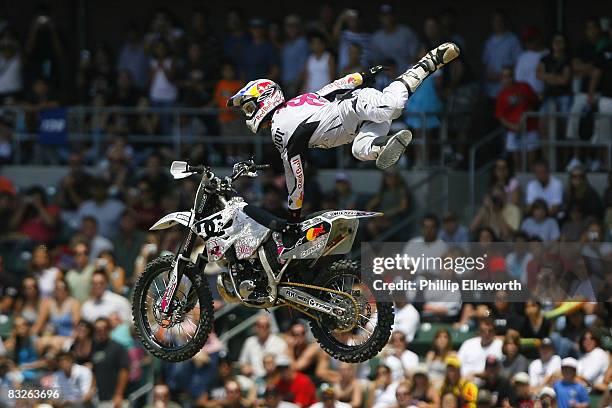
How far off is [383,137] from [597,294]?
5.39 m

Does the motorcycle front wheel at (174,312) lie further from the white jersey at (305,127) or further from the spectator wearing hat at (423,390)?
the spectator wearing hat at (423,390)

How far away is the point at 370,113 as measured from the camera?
1493 centimetres

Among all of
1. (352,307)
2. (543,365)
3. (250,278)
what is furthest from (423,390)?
(352,307)

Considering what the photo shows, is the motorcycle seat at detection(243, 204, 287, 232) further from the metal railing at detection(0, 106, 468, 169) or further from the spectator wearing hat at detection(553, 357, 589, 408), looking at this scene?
the metal railing at detection(0, 106, 468, 169)

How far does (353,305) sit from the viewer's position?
1504 centimetres

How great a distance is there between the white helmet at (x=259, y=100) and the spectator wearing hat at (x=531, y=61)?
8494 millimetres

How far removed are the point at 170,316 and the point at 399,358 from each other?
15.6 feet

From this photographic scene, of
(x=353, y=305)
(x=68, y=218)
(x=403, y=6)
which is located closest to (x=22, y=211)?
(x=68, y=218)

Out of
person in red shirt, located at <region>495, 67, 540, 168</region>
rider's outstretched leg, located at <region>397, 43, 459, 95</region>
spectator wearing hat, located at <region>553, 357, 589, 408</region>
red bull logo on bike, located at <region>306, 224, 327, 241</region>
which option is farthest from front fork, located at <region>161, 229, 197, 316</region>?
person in red shirt, located at <region>495, 67, 540, 168</region>

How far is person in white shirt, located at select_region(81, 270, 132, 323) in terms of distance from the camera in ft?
70.8

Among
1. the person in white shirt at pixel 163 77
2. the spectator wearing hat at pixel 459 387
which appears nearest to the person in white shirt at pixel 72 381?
the spectator wearing hat at pixel 459 387

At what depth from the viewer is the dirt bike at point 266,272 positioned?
1503 cm

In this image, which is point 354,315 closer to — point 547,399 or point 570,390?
point 547,399

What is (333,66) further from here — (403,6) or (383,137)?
(383,137)
